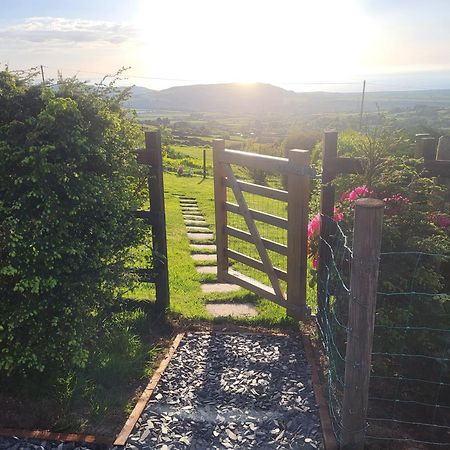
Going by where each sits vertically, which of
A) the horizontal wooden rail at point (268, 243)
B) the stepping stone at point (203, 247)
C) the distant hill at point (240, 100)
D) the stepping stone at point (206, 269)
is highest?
the distant hill at point (240, 100)

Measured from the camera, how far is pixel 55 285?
138 inches

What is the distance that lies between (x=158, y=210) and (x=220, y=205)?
115cm

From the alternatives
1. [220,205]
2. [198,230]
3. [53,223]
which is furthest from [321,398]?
[198,230]

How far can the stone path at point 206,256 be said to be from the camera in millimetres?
5586

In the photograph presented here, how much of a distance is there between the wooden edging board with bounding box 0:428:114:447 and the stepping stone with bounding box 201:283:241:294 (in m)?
2.95

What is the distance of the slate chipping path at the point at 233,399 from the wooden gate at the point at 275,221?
0.64m

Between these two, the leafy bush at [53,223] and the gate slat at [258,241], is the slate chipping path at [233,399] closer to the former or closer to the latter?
the gate slat at [258,241]

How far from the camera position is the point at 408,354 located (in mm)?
3600

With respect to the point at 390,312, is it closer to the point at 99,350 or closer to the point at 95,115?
the point at 99,350

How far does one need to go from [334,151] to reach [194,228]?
19.7 ft

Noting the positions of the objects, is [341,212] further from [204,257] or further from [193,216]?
[193,216]

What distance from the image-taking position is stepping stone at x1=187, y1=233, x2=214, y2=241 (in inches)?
355

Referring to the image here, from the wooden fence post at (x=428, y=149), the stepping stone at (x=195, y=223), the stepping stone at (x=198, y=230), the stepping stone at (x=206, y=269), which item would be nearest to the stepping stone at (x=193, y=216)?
the stepping stone at (x=195, y=223)

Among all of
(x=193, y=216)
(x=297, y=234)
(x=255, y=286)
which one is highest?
(x=297, y=234)
